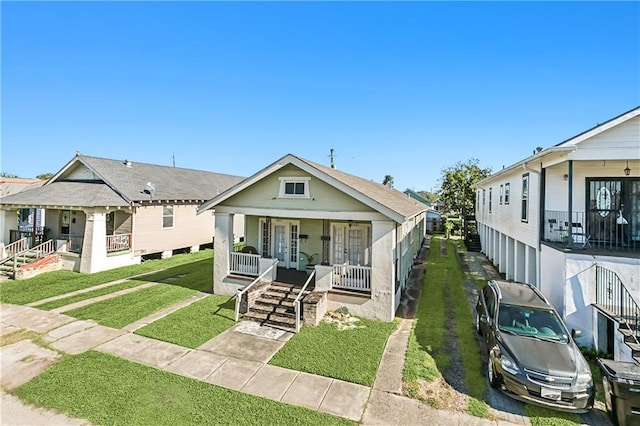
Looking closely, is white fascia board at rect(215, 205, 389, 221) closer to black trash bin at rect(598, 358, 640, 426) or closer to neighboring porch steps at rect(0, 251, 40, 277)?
black trash bin at rect(598, 358, 640, 426)

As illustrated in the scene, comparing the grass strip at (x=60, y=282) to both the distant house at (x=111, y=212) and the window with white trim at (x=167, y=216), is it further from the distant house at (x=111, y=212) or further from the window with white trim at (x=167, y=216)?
the window with white trim at (x=167, y=216)

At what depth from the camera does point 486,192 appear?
23.7m

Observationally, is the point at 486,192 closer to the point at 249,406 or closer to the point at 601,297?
the point at 601,297

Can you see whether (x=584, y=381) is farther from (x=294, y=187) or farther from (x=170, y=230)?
(x=170, y=230)

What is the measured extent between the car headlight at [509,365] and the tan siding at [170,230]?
1925 centimetres

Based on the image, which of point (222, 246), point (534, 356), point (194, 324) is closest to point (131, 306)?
point (194, 324)

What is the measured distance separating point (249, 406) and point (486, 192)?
23.5m

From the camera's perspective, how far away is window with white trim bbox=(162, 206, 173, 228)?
66.5 feet

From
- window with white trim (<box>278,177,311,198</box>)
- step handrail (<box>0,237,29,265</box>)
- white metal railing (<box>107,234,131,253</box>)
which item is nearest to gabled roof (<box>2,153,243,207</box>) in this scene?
white metal railing (<box>107,234,131,253</box>)

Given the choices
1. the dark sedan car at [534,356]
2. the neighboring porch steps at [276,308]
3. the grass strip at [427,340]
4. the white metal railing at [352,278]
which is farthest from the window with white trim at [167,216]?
the dark sedan car at [534,356]

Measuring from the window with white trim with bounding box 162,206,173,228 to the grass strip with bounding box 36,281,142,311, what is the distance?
660cm

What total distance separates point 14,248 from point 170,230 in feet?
26.9

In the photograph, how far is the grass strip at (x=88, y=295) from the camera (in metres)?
11.4

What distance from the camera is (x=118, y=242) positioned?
17781mm
